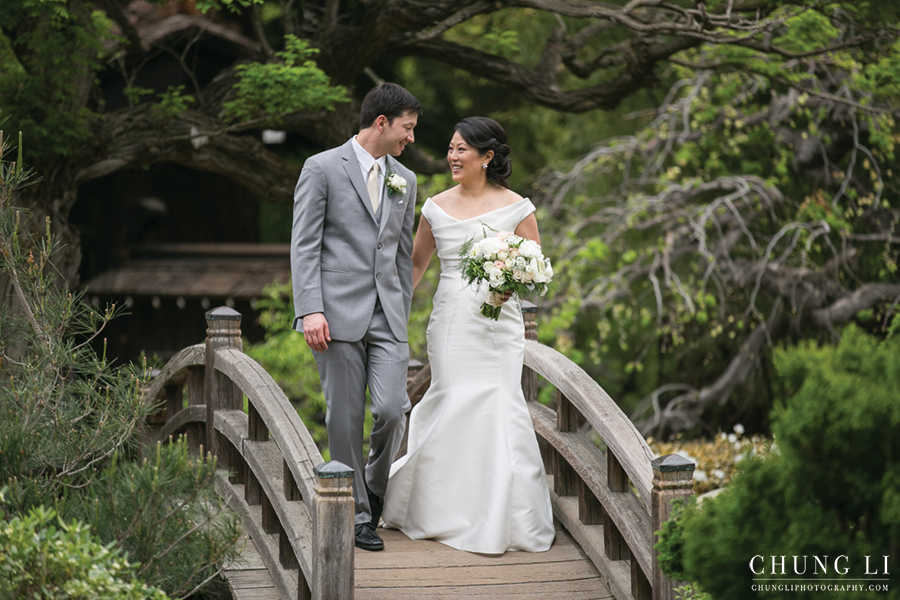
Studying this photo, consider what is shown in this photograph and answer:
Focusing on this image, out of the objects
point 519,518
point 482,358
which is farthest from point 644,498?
point 482,358

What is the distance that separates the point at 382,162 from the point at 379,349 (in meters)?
0.90

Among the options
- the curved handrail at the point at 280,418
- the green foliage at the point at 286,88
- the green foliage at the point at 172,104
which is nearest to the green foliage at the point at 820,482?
the curved handrail at the point at 280,418

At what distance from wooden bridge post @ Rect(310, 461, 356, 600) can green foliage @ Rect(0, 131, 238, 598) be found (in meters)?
0.35

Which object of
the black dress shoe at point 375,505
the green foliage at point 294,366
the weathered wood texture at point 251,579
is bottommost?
the green foliage at point 294,366

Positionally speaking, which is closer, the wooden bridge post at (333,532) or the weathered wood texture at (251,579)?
the wooden bridge post at (333,532)

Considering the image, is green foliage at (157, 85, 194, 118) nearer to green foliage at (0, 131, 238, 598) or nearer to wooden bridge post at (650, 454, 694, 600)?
green foliage at (0, 131, 238, 598)

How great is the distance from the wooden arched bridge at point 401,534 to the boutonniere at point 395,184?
3.51 feet

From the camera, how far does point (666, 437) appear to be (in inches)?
426

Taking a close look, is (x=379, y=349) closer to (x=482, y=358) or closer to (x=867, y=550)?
(x=482, y=358)

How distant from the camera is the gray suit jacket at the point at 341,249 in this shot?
14.0 ft

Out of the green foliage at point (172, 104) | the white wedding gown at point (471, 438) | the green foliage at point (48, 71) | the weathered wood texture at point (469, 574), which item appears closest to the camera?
the weathered wood texture at point (469, 574)

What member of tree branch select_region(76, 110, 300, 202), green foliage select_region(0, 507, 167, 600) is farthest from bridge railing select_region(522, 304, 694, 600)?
tree branch select_region(76, 110, 300, 202)

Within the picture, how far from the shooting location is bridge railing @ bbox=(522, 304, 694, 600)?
379 centimetres

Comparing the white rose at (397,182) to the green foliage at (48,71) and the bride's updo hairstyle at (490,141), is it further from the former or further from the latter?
the green foliage at (48,71)
